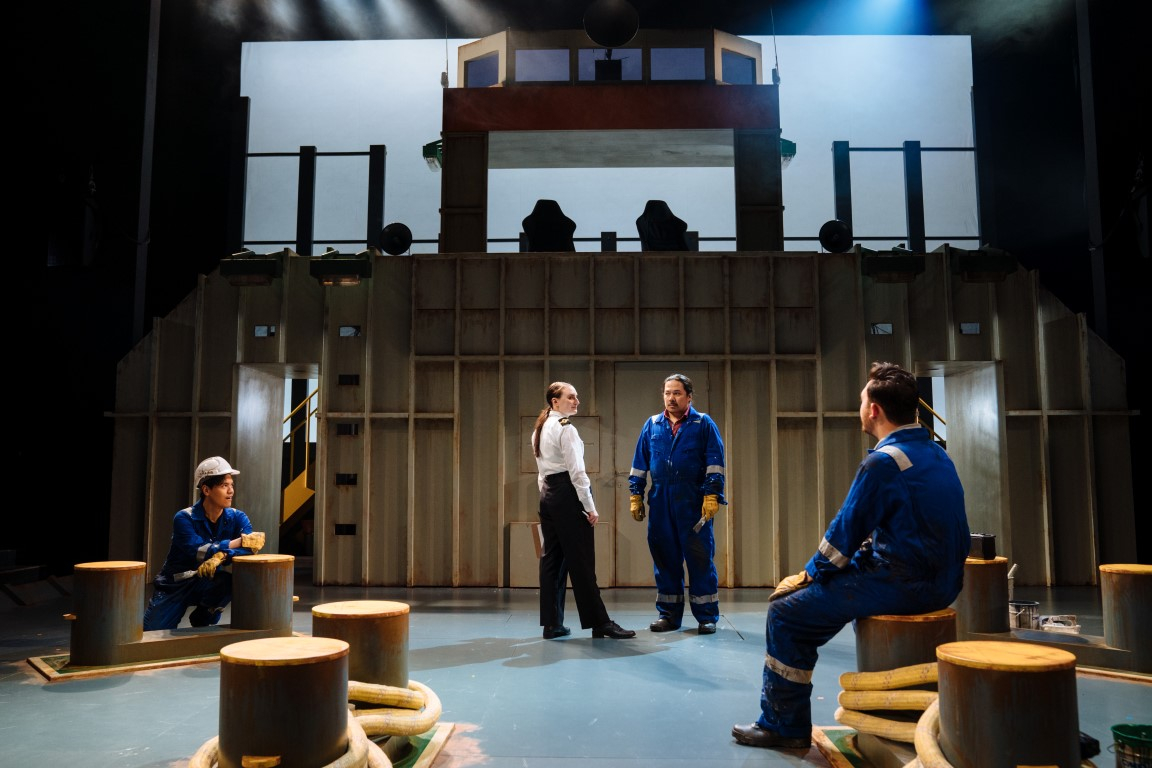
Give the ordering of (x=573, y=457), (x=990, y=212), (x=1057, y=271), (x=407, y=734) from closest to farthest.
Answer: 1. (x=407, y=734)
2. (x=573, y=457)
3. (x=1057, y=271)
4. (x=990, y=212)

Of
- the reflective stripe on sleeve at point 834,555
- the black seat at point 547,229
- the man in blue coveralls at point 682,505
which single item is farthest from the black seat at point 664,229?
the reflective stripe on sleeve at point 834,555

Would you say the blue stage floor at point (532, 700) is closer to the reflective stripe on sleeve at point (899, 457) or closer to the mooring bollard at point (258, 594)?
the mooring bollard at point (258, 594)

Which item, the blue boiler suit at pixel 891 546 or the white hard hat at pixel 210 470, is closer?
the blue boiler suit at pixel 891 546

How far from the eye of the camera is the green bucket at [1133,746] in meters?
2.51

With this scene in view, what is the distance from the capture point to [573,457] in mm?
5281

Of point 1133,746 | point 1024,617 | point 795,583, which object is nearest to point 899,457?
point 795,583

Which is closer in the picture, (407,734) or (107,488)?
(407,734)

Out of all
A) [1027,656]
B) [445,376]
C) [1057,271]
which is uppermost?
[1057,271]

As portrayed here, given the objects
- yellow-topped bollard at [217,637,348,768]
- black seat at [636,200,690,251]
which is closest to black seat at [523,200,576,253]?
black seat at [636,200,690,251]

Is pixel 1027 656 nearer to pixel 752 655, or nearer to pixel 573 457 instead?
pixel 752 655

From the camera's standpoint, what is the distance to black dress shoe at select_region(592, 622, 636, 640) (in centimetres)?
533

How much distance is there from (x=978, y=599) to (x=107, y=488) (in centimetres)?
909

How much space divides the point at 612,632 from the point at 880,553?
113 inches

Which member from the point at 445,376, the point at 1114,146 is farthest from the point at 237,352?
the point at 1114,146
